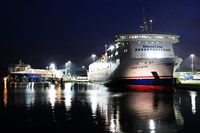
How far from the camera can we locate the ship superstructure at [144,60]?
57194mm

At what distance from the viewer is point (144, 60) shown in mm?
58906

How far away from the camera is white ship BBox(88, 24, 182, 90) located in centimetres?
5691

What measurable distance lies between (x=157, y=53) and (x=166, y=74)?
5758 mm

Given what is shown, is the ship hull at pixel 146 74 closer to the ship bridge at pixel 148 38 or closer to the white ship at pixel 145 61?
the white ship at pixel 145 61

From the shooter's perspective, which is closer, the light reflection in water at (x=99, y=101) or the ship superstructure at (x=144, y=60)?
the light reflection in water at (x=99, y=101)

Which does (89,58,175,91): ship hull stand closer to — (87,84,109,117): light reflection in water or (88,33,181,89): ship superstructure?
(88,33,181,89): ship superstructure

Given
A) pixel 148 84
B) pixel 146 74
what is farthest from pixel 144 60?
pixel 148 84

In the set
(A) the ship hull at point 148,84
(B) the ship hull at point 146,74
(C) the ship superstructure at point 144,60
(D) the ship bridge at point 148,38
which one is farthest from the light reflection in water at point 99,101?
(D) the ship bridge at point 148,38

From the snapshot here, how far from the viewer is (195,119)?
58.2 feet

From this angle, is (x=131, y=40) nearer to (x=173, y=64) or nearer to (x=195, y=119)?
(x=173, y=64)

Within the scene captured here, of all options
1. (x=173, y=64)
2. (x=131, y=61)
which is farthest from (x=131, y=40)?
(x=173, y=64)

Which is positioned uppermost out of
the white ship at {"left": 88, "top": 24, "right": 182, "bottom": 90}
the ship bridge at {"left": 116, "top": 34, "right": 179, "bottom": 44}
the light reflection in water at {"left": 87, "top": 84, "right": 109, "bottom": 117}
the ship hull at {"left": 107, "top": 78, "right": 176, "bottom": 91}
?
the ship bridge at {"left": 116, "top": 34, "right": 179, "bottom": 44}

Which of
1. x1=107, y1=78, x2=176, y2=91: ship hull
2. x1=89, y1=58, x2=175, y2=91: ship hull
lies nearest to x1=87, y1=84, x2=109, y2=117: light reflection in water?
x1=107, y1=78, x2=176, y2=91: ship hull

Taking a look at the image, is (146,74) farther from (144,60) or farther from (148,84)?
(144,60)
